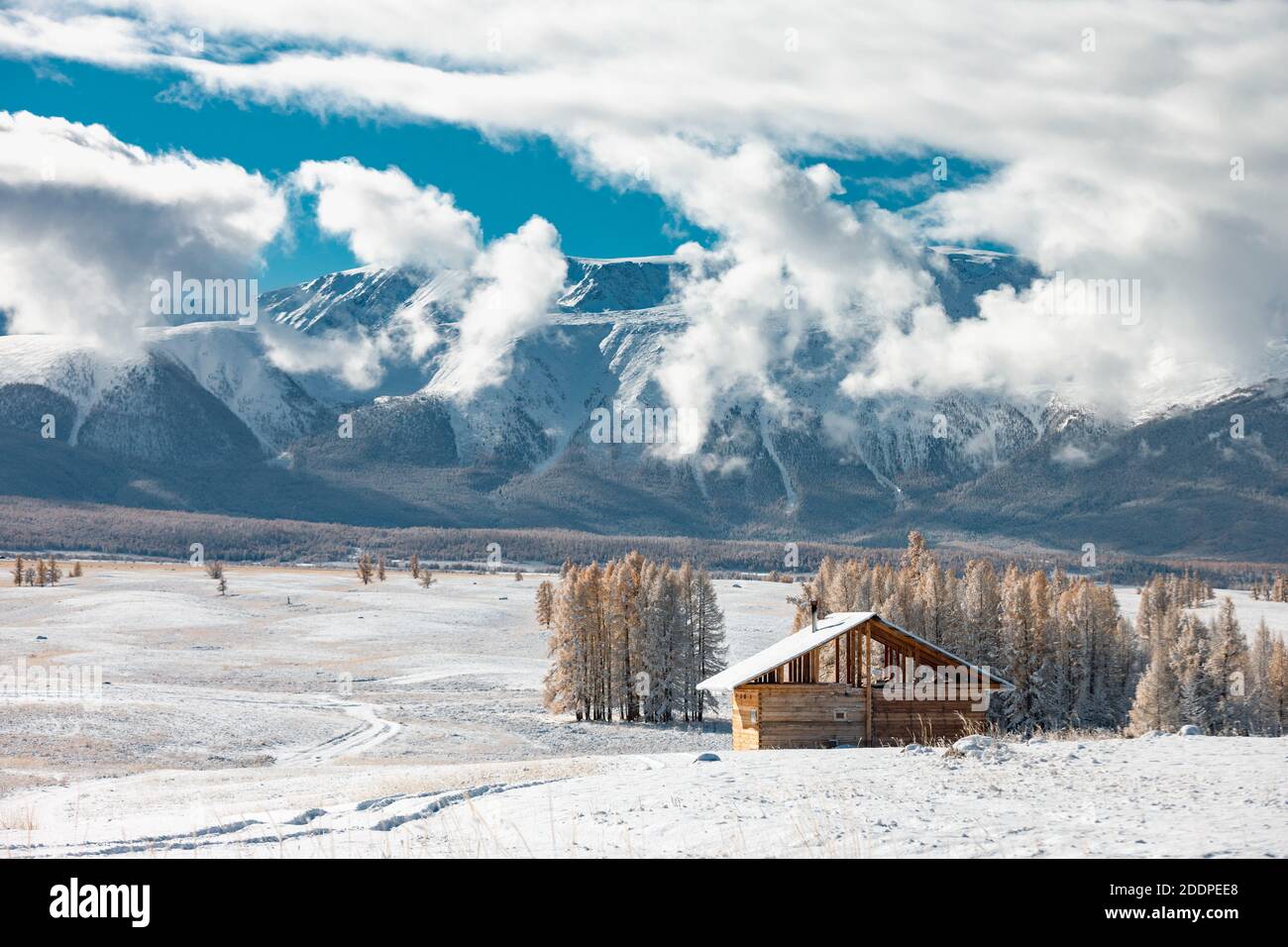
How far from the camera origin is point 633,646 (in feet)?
278

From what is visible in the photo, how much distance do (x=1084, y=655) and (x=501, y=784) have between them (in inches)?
2736

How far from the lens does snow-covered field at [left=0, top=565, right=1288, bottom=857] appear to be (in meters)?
13.4

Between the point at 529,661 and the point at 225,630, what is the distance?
116 feet

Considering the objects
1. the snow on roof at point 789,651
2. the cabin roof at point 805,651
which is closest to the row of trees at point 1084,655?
A: the cabin roof at point 805,651

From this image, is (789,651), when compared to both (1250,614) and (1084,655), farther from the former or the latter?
(1250,614)

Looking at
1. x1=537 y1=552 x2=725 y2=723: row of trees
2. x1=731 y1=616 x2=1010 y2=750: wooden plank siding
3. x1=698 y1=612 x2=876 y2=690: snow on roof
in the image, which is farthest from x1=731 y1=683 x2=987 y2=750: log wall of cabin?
x1=537 y1=552 x2=725 y2=723: row of trees

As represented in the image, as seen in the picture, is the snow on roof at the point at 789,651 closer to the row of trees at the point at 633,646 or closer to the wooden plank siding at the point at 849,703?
the wooden plank siding at the point at 849,703

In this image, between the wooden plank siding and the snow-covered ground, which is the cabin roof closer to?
the wooden plank siding

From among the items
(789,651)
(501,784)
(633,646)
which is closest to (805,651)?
(789,651)

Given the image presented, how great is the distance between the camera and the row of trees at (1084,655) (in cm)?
6625

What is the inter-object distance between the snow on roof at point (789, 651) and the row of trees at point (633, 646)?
34280 mm

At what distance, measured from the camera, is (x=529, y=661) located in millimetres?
111375
